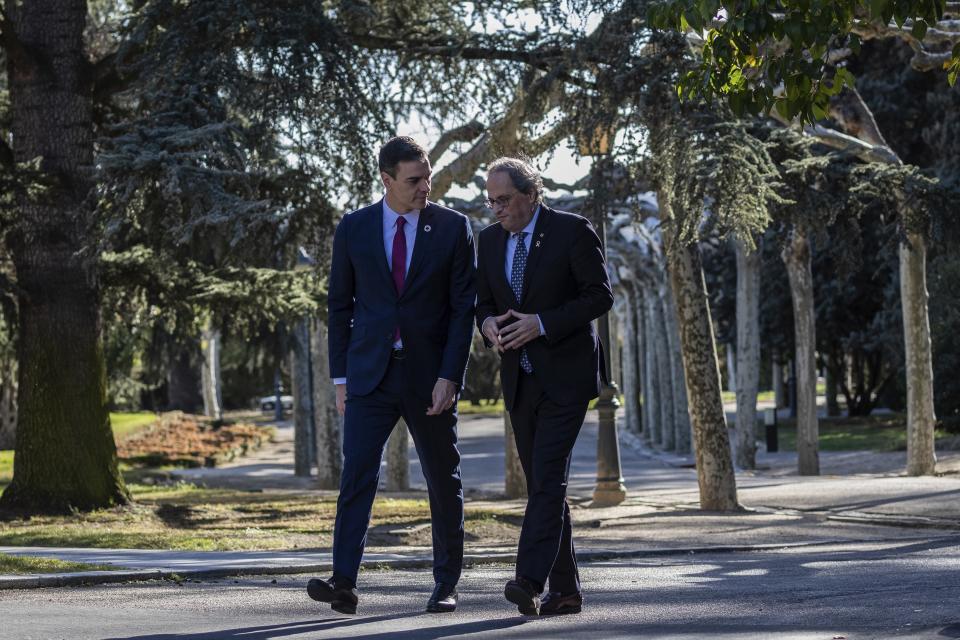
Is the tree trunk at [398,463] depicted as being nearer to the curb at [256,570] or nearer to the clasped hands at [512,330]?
the curb at [256,570]

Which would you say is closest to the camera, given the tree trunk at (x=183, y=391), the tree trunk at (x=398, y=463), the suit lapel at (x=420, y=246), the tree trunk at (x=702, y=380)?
the suit lapel at (x=420, y=246)

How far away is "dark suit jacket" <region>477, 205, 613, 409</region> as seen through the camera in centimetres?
692

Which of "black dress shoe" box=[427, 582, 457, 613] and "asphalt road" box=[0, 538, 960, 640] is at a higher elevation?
"black dress shoe" box=[427, 582, 457, 613]

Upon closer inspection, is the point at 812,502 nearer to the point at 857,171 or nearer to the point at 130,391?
the point at 857,171

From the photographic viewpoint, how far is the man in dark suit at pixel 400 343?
6.87 m

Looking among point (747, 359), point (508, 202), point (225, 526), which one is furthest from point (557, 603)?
point (747, 359)

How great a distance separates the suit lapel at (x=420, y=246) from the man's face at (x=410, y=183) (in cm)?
8

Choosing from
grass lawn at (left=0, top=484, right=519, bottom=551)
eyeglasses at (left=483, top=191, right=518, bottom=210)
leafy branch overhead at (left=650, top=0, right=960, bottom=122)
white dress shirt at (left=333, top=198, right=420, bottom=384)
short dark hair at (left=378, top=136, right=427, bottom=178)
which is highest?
leafy branch overhead at (left=650, top=0, right=960, bottom=122)

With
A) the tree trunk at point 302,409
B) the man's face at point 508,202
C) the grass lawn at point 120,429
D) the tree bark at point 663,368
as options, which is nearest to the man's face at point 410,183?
the man's face at point 508,202

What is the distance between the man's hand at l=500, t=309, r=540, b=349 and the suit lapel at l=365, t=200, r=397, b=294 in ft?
1.78

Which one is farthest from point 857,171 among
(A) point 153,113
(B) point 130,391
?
(B) point 130,391

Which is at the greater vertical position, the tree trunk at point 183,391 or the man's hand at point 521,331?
the tree trunk at point 183,391

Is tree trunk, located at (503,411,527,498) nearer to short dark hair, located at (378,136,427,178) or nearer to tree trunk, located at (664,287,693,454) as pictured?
short dark hair, located at (378,136,427,178)

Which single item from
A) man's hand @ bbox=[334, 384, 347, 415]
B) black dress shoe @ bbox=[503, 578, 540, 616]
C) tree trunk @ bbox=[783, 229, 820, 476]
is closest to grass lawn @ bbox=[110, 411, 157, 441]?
tree trunk @ bbox=[783, 229, 820, 476]
